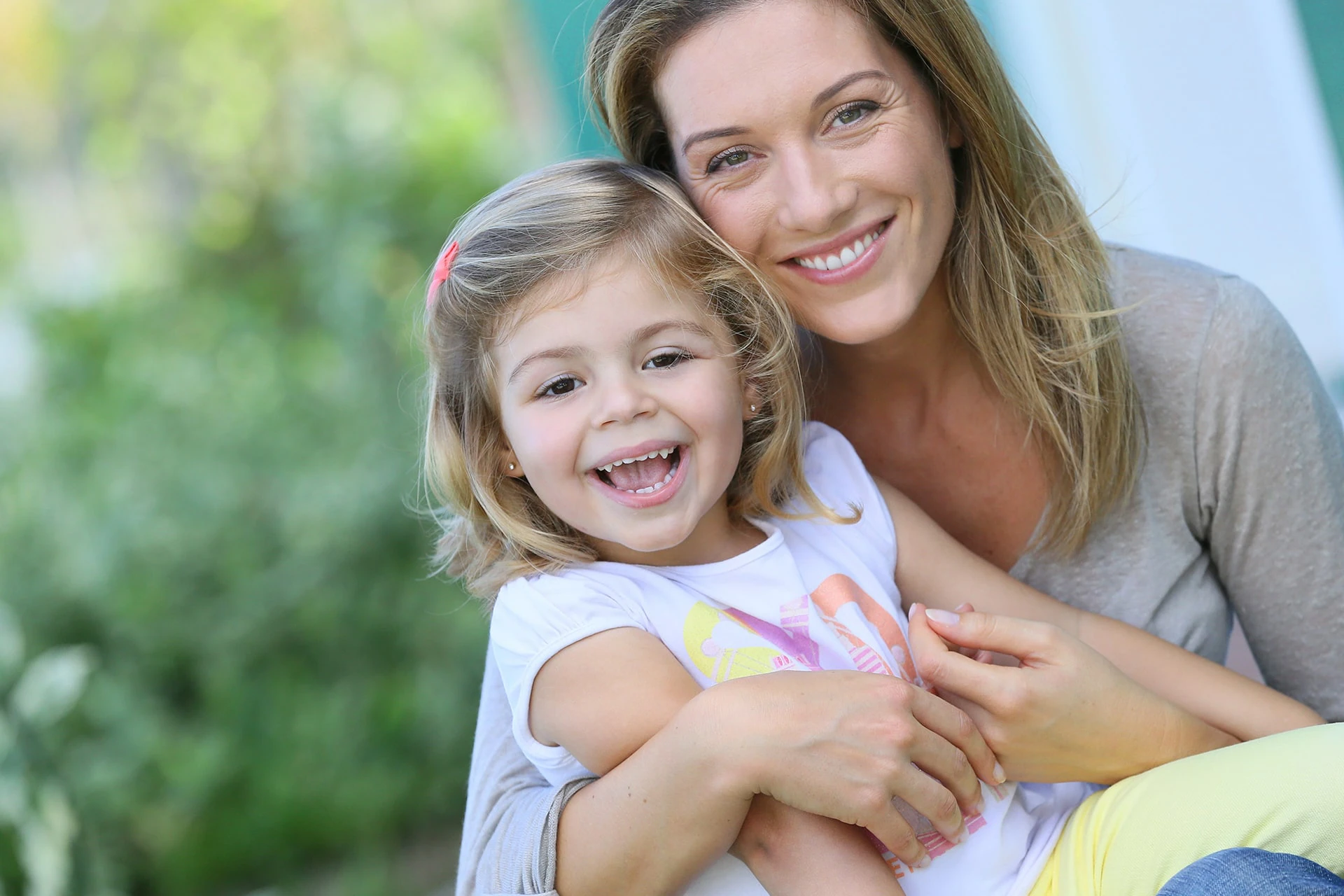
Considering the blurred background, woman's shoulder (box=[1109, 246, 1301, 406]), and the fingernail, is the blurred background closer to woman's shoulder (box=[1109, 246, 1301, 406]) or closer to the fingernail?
woman's shoulder (box=[1109, 246, 1301, 406])

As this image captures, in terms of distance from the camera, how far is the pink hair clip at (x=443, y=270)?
194 cm

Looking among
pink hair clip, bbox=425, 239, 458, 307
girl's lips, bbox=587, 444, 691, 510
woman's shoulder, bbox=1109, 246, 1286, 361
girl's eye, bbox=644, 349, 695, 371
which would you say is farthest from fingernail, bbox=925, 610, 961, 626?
pink hair clip, bbox=425, 239, 458, 307

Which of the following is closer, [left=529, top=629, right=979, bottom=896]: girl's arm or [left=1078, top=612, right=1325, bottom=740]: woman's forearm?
[left=529, top=629, right=979, bottom=896]: girl's arm

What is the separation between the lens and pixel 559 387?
181 cm

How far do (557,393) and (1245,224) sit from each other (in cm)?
226

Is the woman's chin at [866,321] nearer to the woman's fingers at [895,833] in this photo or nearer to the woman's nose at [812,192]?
the woman's nose at [812,192]

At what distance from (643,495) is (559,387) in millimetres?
186

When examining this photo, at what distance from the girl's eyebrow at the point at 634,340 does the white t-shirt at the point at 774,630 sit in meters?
0.29

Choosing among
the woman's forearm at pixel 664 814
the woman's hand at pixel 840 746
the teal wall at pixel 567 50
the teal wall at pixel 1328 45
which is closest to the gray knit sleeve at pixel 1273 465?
the woman's hand at pixel 840 746

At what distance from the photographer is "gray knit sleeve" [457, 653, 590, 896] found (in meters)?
1.73

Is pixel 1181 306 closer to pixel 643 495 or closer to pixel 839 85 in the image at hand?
pixel 839 85

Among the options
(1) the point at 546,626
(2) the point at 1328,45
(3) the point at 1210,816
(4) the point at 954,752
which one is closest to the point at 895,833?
(4) the point at 954,752

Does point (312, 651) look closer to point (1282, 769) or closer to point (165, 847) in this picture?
point (165, 847)

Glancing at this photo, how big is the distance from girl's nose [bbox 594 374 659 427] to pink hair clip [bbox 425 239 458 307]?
0.35m
